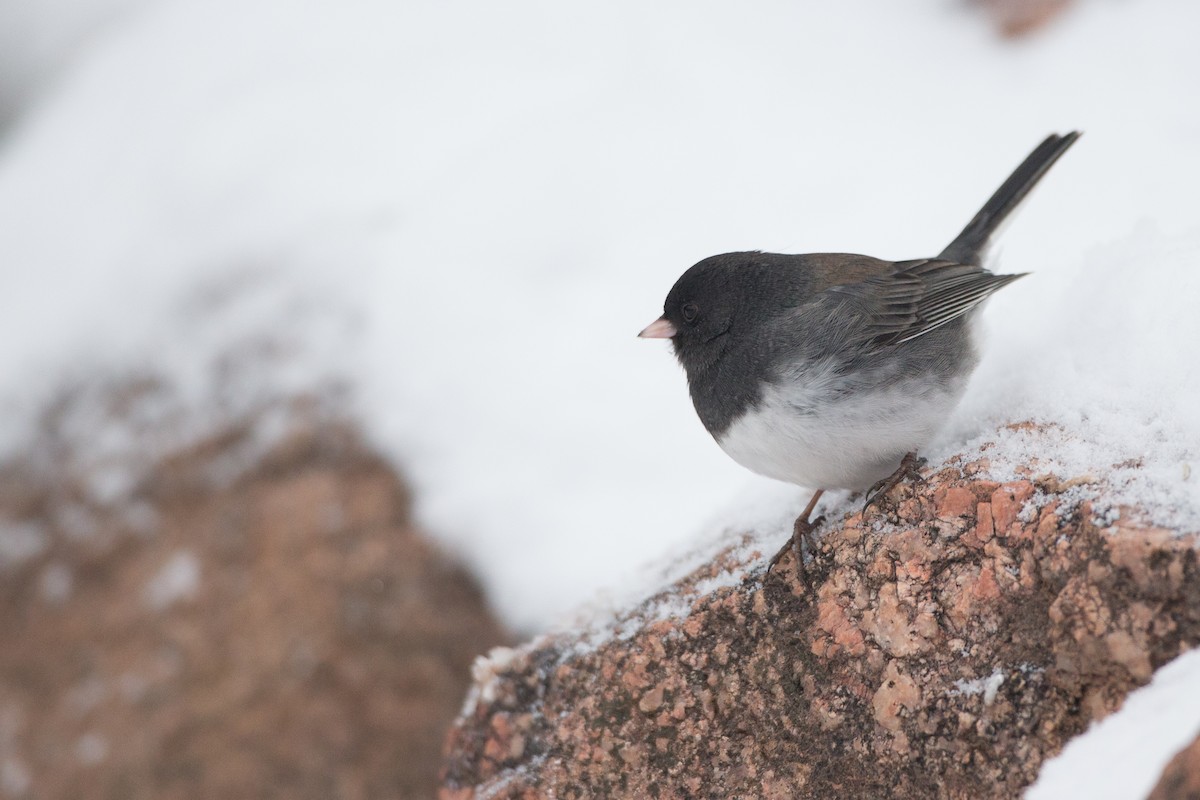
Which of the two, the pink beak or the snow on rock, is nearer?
the snow on rock

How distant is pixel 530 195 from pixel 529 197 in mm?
12

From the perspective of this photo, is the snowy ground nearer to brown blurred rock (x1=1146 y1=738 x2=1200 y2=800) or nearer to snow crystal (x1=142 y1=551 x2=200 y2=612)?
snow crystal (x1=142 y1=551 x2=200 y2=612)

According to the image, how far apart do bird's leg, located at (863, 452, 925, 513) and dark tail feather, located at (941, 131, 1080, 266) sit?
0.96m

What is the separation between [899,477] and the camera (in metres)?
2.39

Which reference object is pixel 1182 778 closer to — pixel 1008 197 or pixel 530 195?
pixel 1008 197

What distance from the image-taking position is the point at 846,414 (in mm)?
2400

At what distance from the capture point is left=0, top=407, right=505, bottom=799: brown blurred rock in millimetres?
3812

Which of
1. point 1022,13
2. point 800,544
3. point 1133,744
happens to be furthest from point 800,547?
point 1022,13

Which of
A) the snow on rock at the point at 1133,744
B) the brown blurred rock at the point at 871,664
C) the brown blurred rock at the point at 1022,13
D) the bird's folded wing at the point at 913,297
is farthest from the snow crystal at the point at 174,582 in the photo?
the brown blurred rock at the point at 1022,13

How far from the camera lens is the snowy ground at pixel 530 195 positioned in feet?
12.6

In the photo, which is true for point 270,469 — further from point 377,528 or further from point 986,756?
point 986,756

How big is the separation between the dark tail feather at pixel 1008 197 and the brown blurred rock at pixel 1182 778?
2.07 metres

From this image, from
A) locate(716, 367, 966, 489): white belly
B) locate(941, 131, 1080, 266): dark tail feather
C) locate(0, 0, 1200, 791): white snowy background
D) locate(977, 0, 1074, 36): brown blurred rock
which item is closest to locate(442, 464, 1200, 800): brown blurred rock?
locate(716, 367, 966, 489): white belly

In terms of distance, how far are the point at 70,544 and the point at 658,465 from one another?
2.71 meters
